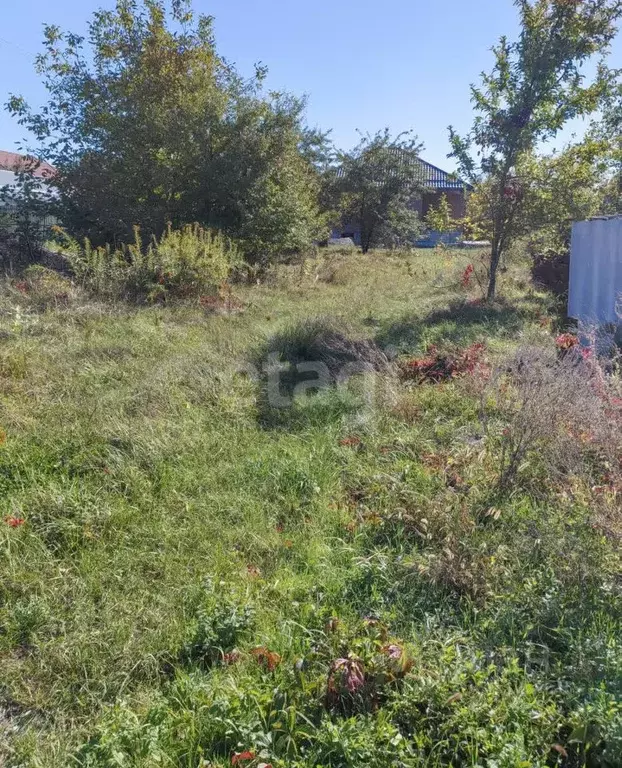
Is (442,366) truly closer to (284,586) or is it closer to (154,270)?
(284,586)

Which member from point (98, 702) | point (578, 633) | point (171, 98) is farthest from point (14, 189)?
point (578, 633)

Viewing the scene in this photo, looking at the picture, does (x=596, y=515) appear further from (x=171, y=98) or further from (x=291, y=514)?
(x=171, y=98)

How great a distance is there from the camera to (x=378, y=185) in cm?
2028

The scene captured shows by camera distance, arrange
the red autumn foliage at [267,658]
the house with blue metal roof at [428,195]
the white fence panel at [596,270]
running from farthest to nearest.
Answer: the house with blue metal roof at [428,195] < the white fence panel at [596,270] < the red autumn foliage at [267,658]

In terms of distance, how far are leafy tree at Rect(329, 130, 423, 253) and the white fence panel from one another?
39.1 feet

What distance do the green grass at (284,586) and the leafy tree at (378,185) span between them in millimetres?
16593

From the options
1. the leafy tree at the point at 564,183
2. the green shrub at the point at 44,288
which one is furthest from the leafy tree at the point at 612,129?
the green shrub at the point at 44,288

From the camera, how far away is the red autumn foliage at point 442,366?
217 inches

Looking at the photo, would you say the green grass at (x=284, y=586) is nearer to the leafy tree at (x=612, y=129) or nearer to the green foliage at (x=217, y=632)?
the green foliage at (x=217, y=632)

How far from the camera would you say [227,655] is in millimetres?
2287

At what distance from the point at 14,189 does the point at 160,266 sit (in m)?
4.71

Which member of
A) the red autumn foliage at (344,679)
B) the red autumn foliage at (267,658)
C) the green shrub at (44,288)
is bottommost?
the red autumn foliage at (267,658)

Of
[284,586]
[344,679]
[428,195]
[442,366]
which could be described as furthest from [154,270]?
[428,195]

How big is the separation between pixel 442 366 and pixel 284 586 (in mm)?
3548
